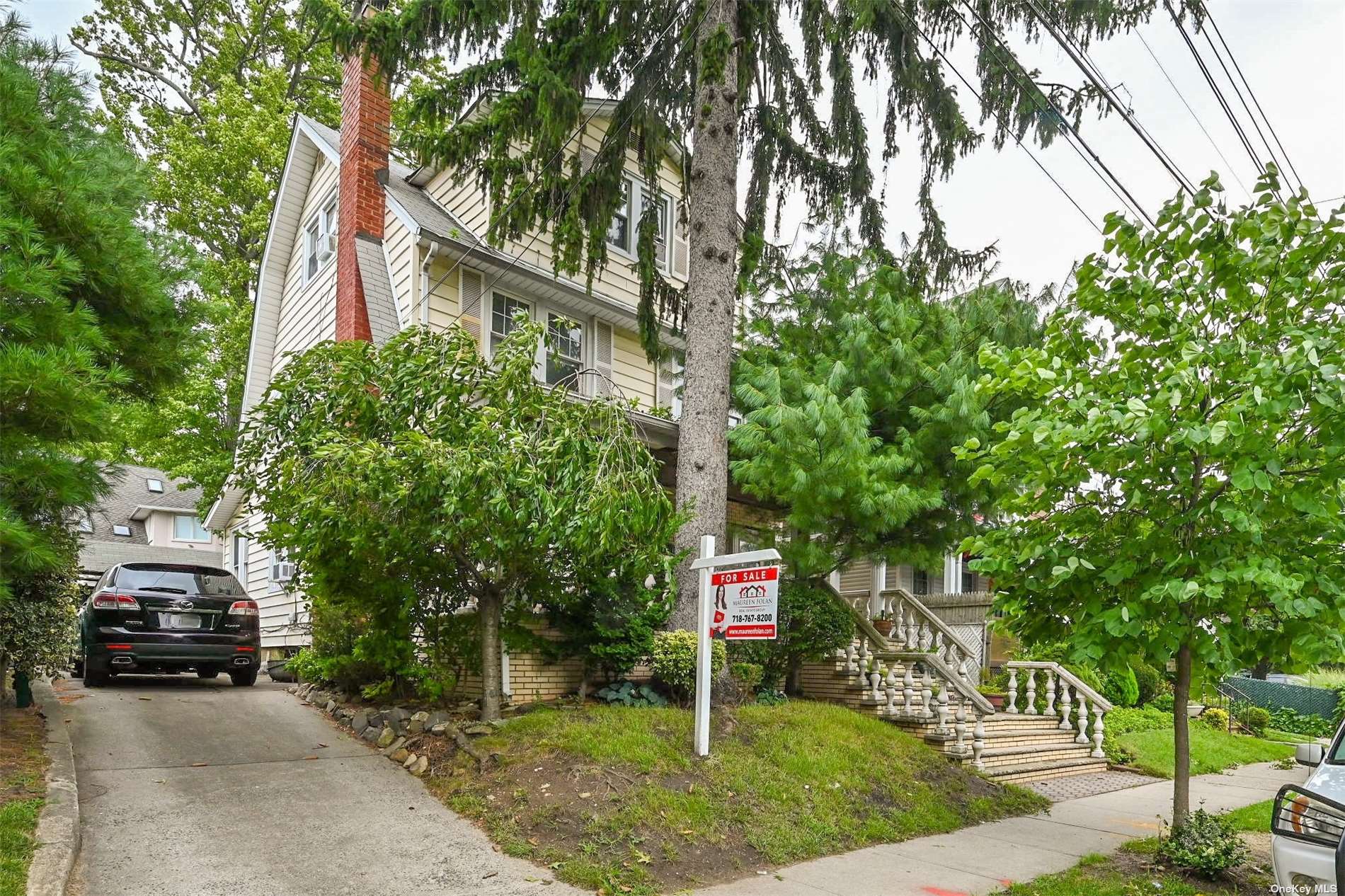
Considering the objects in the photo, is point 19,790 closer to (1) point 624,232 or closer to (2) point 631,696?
(2) point 631,696

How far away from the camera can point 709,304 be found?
1040 cm

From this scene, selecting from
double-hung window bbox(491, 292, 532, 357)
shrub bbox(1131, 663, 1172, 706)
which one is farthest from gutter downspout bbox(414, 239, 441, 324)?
shrub bbox(1131, 663, 1172, 706)

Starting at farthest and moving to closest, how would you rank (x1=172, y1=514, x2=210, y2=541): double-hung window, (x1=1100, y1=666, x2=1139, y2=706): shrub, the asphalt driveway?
(x1=172, y1=514, x2=210, y2=541): double-hung window
(x1=1100, y1=666, x2=1139, y2=706): shrub
the asphalt driveway

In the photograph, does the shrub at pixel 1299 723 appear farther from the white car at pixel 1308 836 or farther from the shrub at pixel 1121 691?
the white car at pixel 1308 836

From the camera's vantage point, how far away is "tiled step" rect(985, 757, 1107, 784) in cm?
988

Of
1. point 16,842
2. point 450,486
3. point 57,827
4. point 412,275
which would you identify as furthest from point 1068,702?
point 16,842

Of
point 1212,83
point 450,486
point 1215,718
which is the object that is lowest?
point 1215,718

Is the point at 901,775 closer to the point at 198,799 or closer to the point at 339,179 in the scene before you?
the point at 198,799

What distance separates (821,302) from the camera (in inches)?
474

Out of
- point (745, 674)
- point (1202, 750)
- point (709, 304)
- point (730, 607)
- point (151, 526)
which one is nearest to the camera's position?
point (730, 607)

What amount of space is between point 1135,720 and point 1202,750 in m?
0.91

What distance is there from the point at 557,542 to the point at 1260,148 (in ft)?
29.8

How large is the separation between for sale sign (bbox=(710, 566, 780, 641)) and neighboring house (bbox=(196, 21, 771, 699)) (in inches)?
163

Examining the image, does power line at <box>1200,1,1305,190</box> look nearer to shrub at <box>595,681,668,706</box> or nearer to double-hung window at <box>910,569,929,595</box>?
shrub at <box>595,681,668,706</box>
